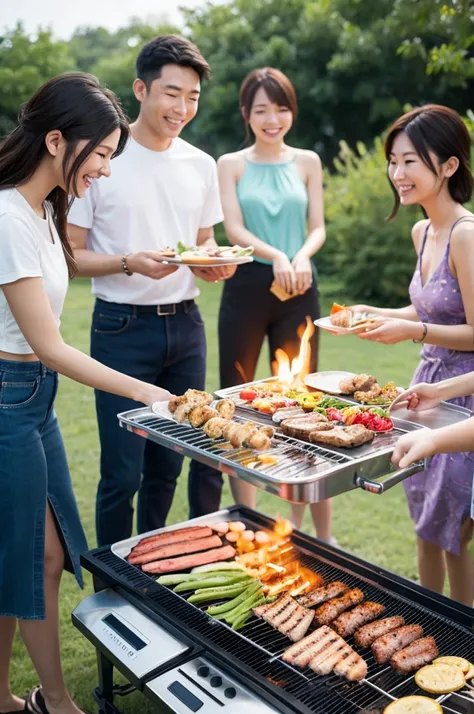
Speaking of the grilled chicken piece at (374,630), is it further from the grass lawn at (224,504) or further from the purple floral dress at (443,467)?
the grass lawn at (224,504)

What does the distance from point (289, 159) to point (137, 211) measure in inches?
55.9

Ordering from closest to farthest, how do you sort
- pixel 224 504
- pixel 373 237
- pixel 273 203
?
pixel 273 203
pixel 224 504
pixel 373 237

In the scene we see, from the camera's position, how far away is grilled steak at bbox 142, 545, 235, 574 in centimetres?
292

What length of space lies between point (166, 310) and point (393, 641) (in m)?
1.92

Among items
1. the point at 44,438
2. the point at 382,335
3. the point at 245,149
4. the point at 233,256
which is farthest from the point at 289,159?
the point at 44,438

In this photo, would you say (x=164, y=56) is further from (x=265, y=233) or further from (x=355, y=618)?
(x=355, y=618)

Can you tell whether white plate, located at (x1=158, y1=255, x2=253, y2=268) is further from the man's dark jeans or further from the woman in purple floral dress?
the woman in purple floral dress

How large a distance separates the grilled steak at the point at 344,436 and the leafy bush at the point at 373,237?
10937 millimetres

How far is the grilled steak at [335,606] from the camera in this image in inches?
104

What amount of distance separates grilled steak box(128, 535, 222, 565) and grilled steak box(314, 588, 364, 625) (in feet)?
2.00

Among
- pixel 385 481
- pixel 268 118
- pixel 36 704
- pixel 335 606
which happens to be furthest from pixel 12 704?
pixel 268 118

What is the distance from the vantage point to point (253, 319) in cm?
446

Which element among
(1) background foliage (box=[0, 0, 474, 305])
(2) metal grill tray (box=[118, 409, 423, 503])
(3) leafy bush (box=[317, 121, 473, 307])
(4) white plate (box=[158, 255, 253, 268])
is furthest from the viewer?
(1) background foliage (box=[0, 0, 474, 305])

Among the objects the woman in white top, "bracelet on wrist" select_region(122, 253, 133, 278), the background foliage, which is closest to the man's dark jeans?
"bracelet on wrist" select_region(122, 253, 133, 278)
